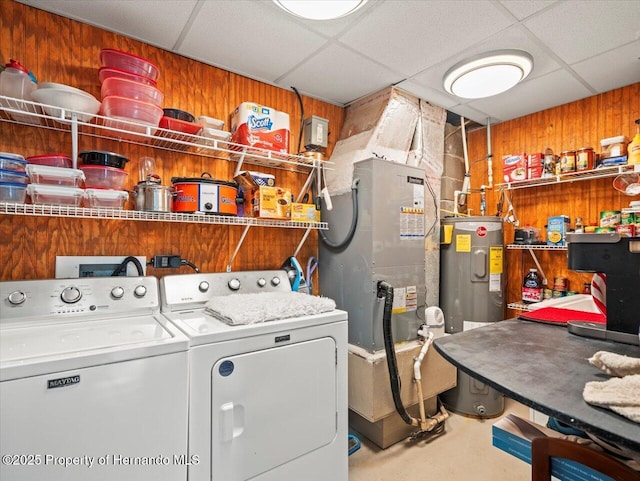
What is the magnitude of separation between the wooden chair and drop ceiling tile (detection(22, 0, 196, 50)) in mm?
2236

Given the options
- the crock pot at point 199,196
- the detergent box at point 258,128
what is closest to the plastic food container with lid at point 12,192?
the crock pot at point 199,196

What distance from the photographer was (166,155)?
207 centimetres

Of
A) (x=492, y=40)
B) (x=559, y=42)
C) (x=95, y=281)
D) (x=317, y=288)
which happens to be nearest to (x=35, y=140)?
(x=95, y=281)

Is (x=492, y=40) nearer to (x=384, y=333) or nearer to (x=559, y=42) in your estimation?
(x=559, y=42)

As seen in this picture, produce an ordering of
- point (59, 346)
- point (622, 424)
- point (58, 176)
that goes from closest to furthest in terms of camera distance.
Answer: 1. point (622, 424)
2. point (59, 346)
3. point (58, 176)

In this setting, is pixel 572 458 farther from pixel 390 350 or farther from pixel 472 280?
pixel 472 280

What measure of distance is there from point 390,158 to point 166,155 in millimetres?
1560

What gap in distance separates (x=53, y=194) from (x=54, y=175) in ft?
0.28

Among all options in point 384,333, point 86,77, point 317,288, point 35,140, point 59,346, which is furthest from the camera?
point 317,288

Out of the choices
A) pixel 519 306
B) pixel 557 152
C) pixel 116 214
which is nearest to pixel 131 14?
pixel 116 214

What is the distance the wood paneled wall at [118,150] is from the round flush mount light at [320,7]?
859 millimetres

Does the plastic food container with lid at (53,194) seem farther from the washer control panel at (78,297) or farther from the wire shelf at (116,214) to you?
the washer control panel at (78,297)

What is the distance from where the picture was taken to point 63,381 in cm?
105

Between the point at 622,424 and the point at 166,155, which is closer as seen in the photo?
the point at 622,424
